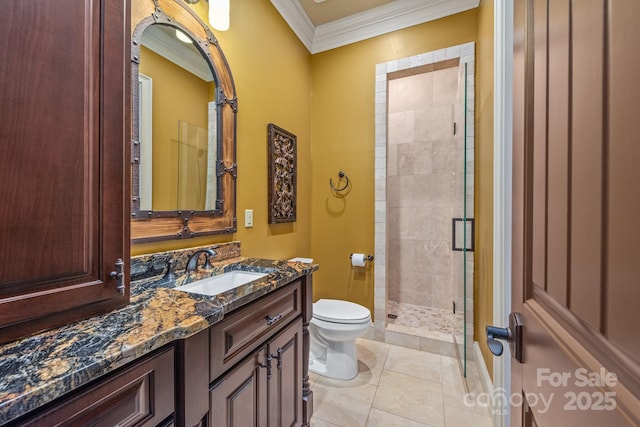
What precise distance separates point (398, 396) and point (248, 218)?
60.2 inches

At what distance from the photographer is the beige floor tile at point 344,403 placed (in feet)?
4.88

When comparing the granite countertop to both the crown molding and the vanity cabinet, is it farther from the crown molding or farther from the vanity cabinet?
the crown molding

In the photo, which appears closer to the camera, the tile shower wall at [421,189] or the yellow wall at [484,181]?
the yellow wall at [484,181]

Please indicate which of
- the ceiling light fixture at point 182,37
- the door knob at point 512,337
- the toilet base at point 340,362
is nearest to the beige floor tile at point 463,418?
the toilet base at point 340,362

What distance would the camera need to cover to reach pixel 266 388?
3.41ft

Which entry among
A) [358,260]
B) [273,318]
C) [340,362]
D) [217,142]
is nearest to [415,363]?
[340,362]

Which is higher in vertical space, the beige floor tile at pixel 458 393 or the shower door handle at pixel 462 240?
the shower door handle at pixel 462 240

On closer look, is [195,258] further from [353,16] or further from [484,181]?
[353,16]

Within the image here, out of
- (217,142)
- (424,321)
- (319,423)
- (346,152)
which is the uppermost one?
(346,152)

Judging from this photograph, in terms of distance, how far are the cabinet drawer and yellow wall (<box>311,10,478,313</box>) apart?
129 cm

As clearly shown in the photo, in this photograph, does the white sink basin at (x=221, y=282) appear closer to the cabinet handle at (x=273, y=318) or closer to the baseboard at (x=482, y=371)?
the cabinet handle at (x=273, y=318)

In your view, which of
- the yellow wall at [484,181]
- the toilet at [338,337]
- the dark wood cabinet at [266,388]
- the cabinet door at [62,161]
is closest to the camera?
the cabinet door at [62,161]

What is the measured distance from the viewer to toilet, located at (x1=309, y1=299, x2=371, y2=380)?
5.82 ft

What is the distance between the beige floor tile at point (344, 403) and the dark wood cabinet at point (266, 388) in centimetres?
32
